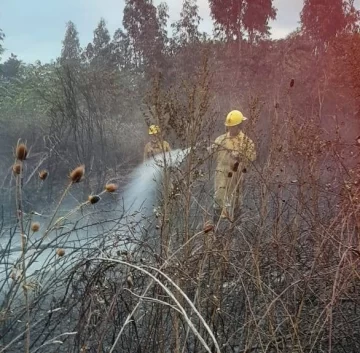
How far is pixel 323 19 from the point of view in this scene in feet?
72.0

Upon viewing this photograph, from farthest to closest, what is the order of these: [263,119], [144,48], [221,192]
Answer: [144,48] → [263,119] → [221,192]

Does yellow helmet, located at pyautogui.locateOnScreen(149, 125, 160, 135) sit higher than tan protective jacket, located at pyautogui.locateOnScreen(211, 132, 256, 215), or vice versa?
yellow helmet, located at pyautogui.locateOnScreen(149, 125, 160, 135)

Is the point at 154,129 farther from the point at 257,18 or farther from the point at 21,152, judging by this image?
the point at 257,18

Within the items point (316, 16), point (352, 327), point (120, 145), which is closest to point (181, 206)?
point (352, 327)

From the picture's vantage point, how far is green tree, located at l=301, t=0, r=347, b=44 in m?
21.4

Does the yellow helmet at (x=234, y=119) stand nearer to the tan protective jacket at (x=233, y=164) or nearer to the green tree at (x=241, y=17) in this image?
the tan protective jacket at (x=233, y=164)

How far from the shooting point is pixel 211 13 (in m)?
27.0

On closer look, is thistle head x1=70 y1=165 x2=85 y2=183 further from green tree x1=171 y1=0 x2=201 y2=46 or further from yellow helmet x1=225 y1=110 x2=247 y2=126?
green tree x1=171 y1=0 x2=201 y2=46

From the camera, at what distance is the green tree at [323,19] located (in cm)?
2141

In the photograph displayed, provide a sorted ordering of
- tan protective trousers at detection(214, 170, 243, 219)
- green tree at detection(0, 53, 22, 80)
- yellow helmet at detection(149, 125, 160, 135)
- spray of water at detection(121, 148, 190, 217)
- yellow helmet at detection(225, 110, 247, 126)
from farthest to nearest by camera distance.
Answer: green tree at detection(0, 53, 22, 80) < spray of water at detection(121, 148, 190, 217) < yellow helmet at detection(225, 110, 247, 126) < tan protective trousers at detection(214, 170, 243, 219) < yellow helmet at detection(149, 125, 160, 135)

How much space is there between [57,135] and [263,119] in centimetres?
417

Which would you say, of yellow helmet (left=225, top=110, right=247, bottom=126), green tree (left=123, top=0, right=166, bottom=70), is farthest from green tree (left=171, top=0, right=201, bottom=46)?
yellow helmet (left=225, top=110, right=247, bottom=126)

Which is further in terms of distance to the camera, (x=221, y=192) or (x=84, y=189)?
(x=84, y=189)

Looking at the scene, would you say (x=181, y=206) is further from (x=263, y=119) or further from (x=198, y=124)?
(x=263, y=119)
